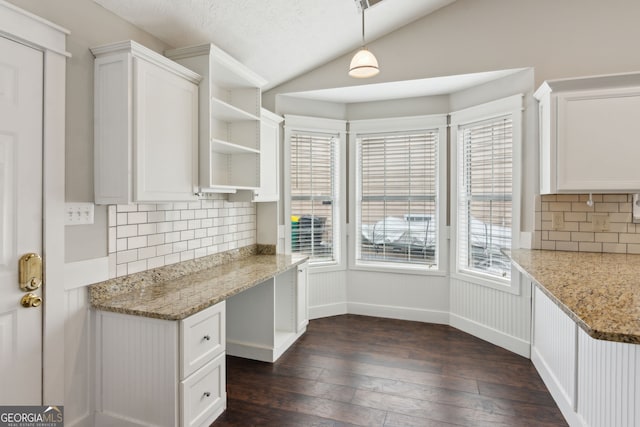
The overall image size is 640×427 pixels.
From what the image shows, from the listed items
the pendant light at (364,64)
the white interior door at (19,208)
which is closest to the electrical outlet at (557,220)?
the pendant light at (364,64)

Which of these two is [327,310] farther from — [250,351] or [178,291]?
[178,291]

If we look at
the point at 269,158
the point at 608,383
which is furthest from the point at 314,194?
the point at 608,383

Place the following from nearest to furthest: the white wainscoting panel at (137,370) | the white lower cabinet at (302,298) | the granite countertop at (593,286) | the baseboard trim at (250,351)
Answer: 1. the granite countertop at (593,286)
2. the white wainscoting panel at (137,370)
3. the baseboard trim at (250,351)
4. the white lower cabinet at (302,298)

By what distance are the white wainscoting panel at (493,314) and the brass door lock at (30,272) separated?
3406 millimetres

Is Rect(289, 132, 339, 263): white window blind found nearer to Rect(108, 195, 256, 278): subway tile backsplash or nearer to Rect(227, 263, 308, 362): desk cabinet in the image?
Rect(108, 195, 256, 278): subway tile backsplash

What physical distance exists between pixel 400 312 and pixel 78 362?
3.04m

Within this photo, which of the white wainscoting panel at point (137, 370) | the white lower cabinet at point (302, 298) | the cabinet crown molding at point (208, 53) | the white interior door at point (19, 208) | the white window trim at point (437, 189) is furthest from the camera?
the white window trim at point (437, 189)

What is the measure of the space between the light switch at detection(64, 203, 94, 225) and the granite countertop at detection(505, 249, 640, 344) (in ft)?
7.75

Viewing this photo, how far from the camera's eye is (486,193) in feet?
11.3

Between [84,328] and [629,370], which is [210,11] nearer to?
[84,328]

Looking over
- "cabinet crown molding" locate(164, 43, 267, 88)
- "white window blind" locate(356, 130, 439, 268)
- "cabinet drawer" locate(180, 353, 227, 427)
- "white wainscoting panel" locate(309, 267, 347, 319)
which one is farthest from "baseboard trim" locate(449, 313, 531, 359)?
"cabinet crown molding" locate(164, 43, 267, 88)

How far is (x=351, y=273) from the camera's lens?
164 inches

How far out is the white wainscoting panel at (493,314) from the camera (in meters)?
3.06

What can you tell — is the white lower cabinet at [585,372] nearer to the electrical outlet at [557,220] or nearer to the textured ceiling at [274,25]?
the electrical outlet at [557,220]
